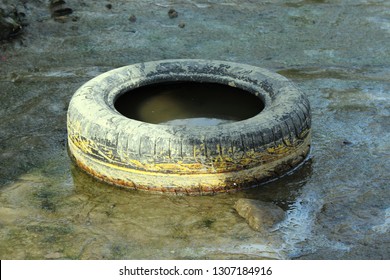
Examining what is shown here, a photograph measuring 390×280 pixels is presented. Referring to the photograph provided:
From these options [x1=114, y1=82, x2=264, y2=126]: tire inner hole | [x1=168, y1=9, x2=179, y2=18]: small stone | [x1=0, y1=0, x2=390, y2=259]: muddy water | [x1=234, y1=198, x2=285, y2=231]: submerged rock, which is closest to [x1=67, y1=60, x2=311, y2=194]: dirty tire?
[x1=0, y1=0, x2=390, y2=259]: muddy water

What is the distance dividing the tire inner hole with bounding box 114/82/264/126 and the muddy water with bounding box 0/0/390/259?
0.54 meters

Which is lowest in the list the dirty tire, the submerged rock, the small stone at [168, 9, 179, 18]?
the small stone at [168, 9, 179, 18]

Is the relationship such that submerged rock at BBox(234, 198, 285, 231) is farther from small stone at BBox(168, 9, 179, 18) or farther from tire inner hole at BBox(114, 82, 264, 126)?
small stone at BBox(168, 9, 179, 18)

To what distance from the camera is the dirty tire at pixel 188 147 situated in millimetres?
3625

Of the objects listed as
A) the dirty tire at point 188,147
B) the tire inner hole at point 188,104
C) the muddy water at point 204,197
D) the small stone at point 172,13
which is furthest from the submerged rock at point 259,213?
the small stone at point 172,13

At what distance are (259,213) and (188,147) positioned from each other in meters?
0.55

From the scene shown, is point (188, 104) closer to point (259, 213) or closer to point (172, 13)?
point (259, 213)

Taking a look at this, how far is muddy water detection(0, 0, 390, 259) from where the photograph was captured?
3.32 meters

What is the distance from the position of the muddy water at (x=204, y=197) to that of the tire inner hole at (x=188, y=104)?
21.2 inches

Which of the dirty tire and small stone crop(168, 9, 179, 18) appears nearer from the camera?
the dirty tire

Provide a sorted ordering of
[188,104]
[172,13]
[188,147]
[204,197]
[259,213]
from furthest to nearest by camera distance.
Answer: [172,13], [188,104], [204,197], [188,147], [259,213]

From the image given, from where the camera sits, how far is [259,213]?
11.4 feet

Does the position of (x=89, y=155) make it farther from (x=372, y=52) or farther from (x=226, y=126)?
(x=372, y=52)

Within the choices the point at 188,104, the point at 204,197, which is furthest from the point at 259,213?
the point at 188,104
